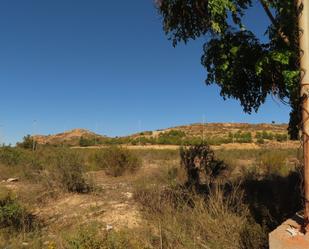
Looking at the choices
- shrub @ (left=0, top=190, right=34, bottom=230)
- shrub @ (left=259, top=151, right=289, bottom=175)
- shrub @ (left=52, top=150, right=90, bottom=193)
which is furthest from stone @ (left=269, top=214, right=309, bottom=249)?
shrub @ (left=259, top=151, right=289, bottom=175)

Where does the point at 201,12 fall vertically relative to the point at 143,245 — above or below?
above

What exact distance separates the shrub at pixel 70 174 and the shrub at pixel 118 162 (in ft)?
18.6

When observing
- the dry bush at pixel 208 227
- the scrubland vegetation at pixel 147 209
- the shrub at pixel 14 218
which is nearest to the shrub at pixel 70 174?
the scrubland vegetation at pixel 147 209

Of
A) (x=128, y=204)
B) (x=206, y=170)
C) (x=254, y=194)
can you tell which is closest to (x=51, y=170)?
(x=128, y=204)

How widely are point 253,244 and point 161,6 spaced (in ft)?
13.4

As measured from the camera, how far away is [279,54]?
20.8 ft

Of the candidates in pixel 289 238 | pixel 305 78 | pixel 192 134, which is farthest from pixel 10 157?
pixel 192 134

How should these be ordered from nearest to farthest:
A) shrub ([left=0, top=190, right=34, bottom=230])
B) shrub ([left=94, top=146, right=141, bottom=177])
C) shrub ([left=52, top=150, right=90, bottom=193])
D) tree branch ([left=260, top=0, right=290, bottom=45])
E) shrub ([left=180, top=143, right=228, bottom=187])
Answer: tree branch ([left=260, top=0, right=290, bottom=45]) < shrub ([left=0, top=190, right=34, bottom=230]) < shrub ([left=52, top=150, right=90, bottom=193]) < shrub ([left=180, top=143, right=228, bottom=187]) < shrub ([left=94, top=146, right=141, bottom=177])

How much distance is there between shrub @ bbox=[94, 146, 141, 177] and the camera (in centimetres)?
2053

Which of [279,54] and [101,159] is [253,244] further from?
[101,159]

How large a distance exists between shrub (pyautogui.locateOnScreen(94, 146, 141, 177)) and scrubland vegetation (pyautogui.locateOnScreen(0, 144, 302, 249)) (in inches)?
40.6

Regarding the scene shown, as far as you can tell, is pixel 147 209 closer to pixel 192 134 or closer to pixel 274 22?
pixel 274 22

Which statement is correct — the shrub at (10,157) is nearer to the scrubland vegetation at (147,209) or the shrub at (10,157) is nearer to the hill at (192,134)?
the scrubland vegetation at (147,209)

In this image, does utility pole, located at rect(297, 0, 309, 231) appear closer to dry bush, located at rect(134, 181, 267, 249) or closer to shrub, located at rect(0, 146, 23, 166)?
dry bush, located at rect(134, 181, 267, 249)
